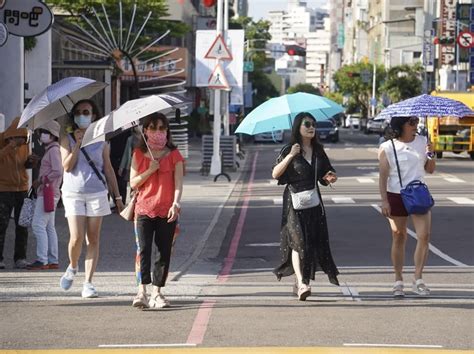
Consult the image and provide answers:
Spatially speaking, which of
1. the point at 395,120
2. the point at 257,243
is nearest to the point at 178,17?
the point at 257,243

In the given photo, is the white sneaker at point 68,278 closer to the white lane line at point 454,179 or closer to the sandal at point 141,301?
the sandal at point 141,301

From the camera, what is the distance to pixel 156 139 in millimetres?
12055

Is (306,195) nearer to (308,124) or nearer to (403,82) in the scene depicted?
(308,124)

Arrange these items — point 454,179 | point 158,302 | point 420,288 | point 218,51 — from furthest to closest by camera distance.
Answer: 1. point 454,179
2. point 218,51
3. point 420,288
4. point 158,302

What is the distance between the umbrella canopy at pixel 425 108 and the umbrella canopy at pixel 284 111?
603 millimetres

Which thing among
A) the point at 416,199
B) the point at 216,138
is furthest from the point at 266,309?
the point at 216,138

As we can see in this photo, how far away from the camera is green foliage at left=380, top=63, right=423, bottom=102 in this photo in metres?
125

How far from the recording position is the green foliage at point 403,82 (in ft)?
411

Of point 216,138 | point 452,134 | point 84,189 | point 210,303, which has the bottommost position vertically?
point 452,134

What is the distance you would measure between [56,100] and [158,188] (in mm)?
1542

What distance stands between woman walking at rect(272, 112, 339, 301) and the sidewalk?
186 cm

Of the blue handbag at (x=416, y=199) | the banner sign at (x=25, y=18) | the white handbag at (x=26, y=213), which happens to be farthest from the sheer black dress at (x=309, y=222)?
the banner sign at (x=25, y=18)

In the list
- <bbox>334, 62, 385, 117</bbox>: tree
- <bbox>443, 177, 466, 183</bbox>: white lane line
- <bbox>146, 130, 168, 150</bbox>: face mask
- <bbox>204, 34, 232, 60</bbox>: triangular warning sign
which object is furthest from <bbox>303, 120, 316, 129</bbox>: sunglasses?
<bbox>334, 62, 385, 117</bbox>: tree

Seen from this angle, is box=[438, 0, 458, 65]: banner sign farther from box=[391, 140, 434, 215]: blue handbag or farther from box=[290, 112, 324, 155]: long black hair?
box=[290, 112, 324, 155]: long black hair
